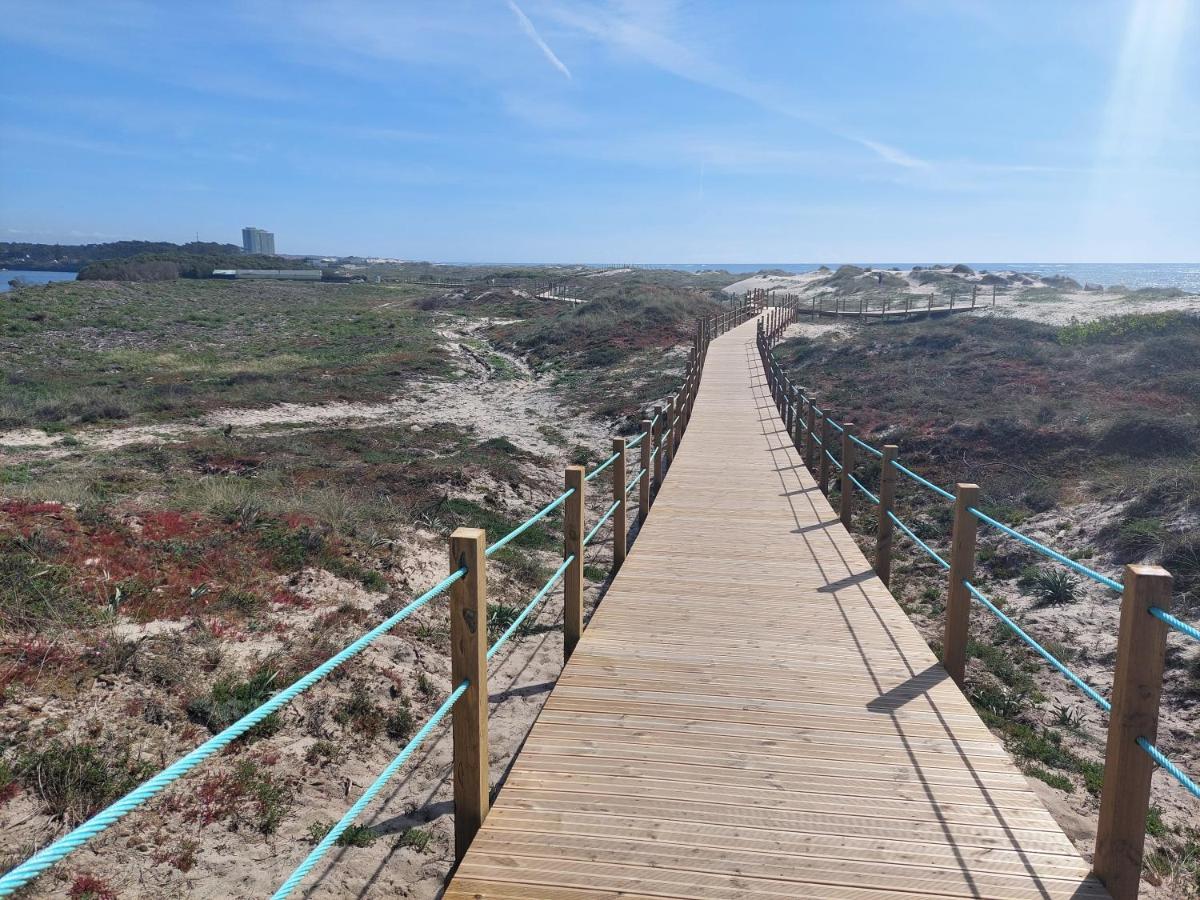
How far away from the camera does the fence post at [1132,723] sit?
298cm

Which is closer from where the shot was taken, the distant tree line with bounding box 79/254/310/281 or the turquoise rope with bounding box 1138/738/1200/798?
the turquoise rope with bounding box 1138/738/1200/798

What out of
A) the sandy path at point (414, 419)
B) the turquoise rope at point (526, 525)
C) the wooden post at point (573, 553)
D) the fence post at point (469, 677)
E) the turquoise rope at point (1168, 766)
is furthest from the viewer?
the sandy path at point (414, 419)

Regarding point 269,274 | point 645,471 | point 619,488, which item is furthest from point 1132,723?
point 269,274

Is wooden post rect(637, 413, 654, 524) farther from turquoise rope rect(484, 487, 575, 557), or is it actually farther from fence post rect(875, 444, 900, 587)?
turquoise rope rect(484, 487, 575, 557)

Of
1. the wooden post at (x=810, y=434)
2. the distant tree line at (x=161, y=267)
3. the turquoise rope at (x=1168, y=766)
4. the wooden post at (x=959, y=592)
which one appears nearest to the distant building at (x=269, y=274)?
the distant tree line at (x=161, y=267)

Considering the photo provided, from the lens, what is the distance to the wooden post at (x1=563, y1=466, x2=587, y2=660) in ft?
17.7

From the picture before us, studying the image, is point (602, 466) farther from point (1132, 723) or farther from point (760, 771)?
point (1132, 723)

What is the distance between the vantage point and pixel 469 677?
11.0 ft

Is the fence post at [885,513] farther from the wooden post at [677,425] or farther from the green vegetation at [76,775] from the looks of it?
the wooden post at [677,425]

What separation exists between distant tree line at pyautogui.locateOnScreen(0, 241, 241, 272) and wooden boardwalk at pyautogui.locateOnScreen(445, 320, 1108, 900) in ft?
448

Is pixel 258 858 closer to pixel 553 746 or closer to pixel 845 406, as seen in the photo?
pixel 553 746

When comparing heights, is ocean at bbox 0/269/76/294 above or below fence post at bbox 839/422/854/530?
above

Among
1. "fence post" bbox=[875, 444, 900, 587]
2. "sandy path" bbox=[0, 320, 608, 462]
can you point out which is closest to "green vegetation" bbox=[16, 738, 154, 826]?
"fence post" bbox=[875, 444, 900, 587]

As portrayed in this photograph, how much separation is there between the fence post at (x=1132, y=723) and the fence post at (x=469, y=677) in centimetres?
246
